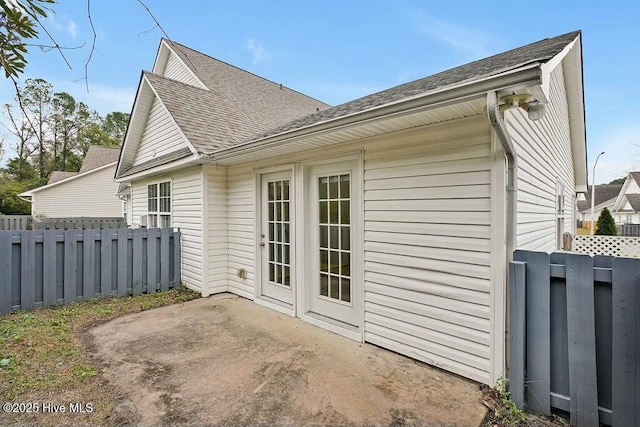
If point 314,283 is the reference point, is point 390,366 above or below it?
below

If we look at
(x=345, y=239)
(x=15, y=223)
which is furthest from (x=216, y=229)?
(x=15, y=223)

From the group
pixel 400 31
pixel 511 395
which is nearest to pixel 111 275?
pixel 511 395

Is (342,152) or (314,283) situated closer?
(342,152)

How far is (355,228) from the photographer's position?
3846mm

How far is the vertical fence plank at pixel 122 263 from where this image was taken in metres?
5.55

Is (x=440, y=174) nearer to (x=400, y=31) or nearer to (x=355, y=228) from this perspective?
(x=355, y=228)

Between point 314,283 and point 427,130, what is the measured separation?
8.41 ft

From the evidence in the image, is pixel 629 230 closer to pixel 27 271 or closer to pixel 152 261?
pixel 152 261

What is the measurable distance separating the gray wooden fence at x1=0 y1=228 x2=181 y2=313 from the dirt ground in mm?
1482

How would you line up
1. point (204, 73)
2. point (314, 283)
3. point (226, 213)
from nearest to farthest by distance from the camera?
point (314, 283), point (226, 213), point (204, 73)

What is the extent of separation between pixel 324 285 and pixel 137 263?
3.73 meters

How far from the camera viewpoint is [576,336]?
2229 millimetres

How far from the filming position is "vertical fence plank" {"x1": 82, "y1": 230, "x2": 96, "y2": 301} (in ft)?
17.2

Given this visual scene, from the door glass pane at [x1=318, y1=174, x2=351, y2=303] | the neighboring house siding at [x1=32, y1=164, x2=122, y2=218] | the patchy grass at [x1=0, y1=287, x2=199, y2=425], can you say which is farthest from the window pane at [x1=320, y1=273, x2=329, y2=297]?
the neighboring house siding at [x1=32, y1=164, x2=122, y2=218]
